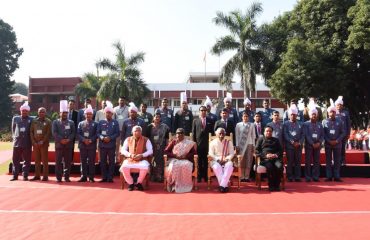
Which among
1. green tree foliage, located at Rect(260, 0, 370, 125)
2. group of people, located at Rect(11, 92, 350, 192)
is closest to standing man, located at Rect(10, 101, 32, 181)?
group of people, located at Rect(11, 92, 350, 192)

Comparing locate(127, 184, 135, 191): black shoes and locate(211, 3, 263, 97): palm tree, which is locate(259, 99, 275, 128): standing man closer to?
locate(127, 184, 135, 191): black shoes

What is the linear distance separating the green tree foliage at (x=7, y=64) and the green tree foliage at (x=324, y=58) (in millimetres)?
29520

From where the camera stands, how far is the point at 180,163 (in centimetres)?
750

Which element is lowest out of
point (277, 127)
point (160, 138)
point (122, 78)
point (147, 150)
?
point (147, 150)

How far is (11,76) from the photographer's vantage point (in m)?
43.9

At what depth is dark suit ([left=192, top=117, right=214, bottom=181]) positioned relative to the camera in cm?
831

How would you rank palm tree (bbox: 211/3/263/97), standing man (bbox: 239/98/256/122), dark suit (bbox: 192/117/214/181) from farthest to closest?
palm tree (bbox: 211/3/263/97), standing man (bbox: 239/98/256/122), dark suit (bbox: 192/117/214/181)

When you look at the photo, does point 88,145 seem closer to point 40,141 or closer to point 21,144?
point 40,141

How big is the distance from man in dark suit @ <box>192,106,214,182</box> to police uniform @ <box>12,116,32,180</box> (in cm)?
370

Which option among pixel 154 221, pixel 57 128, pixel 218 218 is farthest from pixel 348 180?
pixel 57 128

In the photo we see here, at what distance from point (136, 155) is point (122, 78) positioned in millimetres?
21497

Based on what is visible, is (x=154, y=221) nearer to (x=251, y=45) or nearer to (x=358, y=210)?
(x=358, y=210)

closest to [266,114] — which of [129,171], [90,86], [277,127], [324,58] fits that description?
[277,127]

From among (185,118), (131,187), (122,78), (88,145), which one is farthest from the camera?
(122,78)
